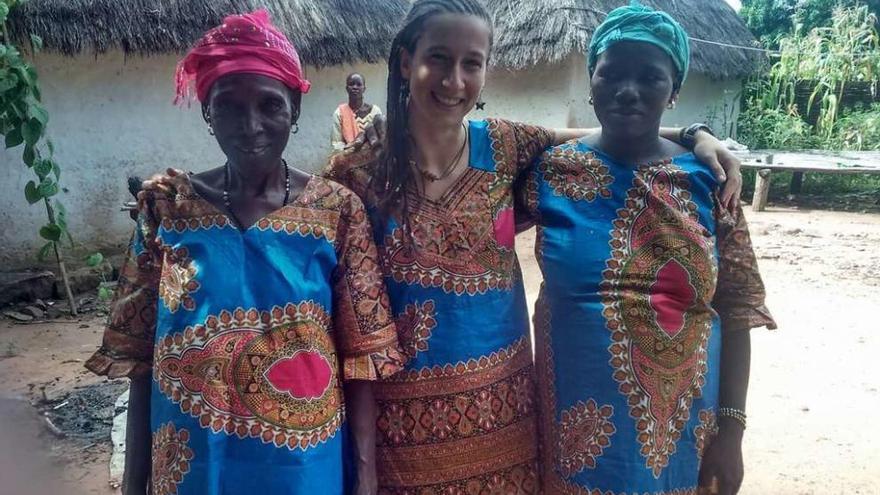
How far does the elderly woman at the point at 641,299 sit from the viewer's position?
1.64 m

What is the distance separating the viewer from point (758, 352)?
4656 mm

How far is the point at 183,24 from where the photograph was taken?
6.81 m

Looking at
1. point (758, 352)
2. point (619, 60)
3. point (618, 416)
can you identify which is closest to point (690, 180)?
point (619, 60)

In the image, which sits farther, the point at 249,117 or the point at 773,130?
the point at 773,130

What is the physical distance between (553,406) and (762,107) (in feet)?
Answer: 46.0

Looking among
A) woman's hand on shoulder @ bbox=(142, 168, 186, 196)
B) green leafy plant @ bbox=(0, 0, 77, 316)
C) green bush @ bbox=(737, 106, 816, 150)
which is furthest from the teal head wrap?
green bush @ bbox=(737, 106, 816, 150)

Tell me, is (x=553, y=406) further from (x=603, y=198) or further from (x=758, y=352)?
Result: (x=758, y=352)

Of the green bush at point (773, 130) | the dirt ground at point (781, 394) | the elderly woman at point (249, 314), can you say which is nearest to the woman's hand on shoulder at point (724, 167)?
the elderly woman at point (249, 314)

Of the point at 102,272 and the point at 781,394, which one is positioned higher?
the point at 781,394

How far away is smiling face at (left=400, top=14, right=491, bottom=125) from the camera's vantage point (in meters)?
1.63

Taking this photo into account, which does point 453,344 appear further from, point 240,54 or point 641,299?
point 240,54

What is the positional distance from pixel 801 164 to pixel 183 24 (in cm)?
859

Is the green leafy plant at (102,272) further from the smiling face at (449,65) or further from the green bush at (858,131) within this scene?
the green bush at (858,131)

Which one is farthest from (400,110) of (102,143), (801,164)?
(801,164)
